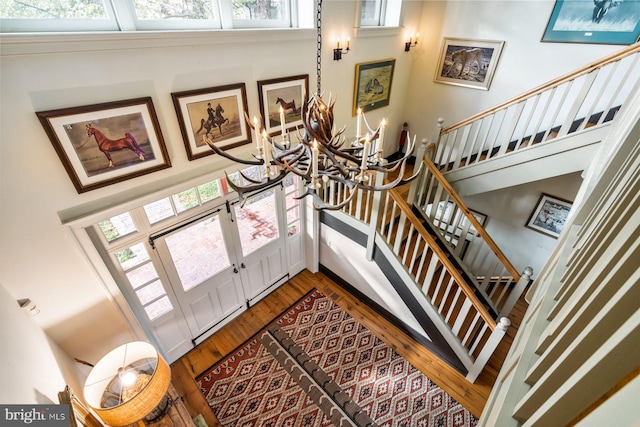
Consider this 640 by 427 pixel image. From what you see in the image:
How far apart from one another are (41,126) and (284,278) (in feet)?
10.3

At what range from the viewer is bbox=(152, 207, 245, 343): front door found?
2.78 m

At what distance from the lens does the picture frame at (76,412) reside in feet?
4.67

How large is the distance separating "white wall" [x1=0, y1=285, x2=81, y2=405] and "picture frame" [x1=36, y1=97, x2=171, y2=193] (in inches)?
33.3

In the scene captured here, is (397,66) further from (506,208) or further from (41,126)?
(41,126)

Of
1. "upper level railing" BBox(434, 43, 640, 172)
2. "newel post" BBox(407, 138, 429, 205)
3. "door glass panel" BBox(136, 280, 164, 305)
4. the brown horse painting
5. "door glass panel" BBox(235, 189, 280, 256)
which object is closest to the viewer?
the brown horse painting

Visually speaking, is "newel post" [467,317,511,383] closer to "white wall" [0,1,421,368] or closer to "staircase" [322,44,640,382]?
"staircase" [322,44,640,382]

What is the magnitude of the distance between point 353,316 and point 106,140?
3255 mm

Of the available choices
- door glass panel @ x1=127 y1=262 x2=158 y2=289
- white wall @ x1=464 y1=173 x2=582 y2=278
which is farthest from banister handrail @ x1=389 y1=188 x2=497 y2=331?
door glass panel @ x1=127 y1=262 x2=158 y2=289

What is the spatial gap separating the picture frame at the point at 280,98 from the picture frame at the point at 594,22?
9.43 feet

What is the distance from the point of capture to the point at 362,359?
3270 mm

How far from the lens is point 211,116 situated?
2.31 metres

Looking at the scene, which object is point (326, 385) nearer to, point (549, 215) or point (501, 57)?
point (549, 215)

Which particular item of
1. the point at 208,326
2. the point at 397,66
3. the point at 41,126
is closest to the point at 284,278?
A: the point at 208,326

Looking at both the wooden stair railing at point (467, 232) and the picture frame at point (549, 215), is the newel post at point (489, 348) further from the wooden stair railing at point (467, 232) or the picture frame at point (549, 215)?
the picture frame at point (549, 215)
